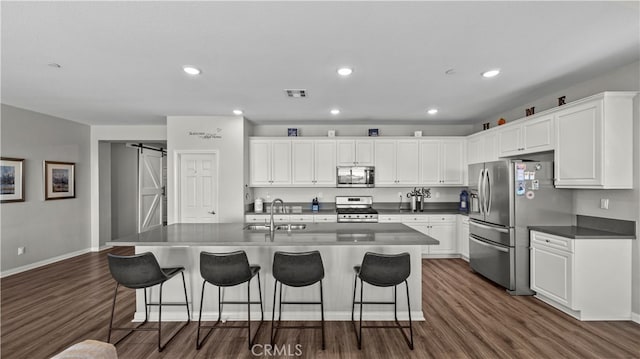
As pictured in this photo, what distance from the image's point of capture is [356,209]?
5.63 m

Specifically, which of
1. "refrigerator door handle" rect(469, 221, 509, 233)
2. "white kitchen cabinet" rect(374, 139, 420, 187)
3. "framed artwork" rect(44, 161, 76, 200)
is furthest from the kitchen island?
"framed artwork" rect(44, 161, 76, 200)

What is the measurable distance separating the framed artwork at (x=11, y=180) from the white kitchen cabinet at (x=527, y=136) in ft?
25.5

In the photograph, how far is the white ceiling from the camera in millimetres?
1947

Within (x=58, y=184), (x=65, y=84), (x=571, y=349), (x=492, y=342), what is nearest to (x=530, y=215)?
(x=571, y=349)

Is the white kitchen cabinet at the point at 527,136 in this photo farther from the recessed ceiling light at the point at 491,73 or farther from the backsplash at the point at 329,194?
the backsplash at the point at 329,194

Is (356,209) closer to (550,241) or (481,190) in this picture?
(481,190)

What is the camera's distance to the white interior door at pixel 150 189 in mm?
6430

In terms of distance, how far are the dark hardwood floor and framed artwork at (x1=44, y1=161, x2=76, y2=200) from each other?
1915mm

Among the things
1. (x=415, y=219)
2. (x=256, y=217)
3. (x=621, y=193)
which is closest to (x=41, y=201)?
(x=256, y=217)

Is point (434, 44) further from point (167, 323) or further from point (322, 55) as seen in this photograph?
point (167, 323)

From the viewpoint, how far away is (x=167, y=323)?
2971mm
